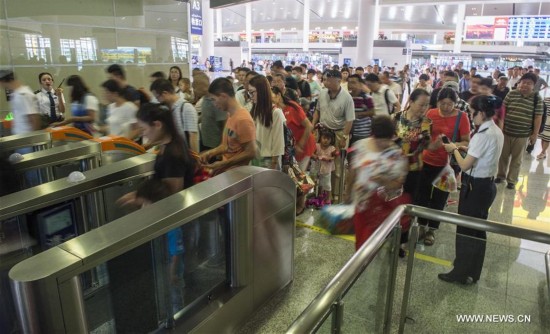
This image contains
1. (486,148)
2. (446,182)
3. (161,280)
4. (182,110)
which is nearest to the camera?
(161,280)

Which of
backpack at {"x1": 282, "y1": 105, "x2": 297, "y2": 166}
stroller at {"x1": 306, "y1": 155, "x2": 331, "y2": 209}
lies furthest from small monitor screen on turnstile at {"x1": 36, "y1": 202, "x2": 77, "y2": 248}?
stroller at {"x1": 306, "y1": 155, "x2": 331, "y2": 209}

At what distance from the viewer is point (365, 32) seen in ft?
55.2

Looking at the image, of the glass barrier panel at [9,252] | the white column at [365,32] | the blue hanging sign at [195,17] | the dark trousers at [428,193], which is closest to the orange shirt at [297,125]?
the dark trousers at [428,193]

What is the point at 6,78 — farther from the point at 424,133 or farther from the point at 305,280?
the point at 424,133

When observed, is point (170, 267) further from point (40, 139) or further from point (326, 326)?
point (40, 139)

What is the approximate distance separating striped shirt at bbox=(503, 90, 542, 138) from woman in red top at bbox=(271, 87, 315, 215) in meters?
3.06

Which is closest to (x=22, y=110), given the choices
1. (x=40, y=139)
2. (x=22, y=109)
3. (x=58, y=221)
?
(x=22, y=109)

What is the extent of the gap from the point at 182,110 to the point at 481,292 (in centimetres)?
314

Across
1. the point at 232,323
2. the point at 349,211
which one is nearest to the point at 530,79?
A: the point at 349,211

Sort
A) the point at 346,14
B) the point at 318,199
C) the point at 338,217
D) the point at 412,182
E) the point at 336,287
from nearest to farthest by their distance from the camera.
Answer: the point at 336,287 → the point at 338,217 → the point at 412,182 → the point at 318,199 → the point at 346,14

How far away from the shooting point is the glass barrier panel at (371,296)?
191cm

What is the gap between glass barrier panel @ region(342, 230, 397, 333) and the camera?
191cm

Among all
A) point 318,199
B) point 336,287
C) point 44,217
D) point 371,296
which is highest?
point 336,287

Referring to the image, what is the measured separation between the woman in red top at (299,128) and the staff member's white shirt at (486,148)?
1761 millimetres
